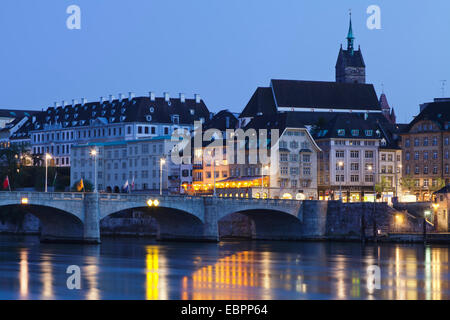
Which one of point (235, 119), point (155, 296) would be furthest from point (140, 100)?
point (155, 296)

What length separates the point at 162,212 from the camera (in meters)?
110

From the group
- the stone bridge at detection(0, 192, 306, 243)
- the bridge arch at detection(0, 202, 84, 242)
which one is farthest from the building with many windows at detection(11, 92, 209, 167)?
the bridge arch at detection(0, 202, 84, 242)

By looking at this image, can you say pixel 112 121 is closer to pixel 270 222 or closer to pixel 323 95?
pixel 323 95

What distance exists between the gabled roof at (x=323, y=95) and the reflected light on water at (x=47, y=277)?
88092 mm

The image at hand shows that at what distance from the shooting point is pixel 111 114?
18412cm

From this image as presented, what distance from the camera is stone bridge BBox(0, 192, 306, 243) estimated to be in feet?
328

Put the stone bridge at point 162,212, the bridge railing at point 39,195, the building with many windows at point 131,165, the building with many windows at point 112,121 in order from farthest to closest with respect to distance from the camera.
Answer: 1. the building with many windows at point 112,121
2. the building with many windows at point 131,165
3. the stone bridge at point 162,212
4. the bridge railing at point 39,195

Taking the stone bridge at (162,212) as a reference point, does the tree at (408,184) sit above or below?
above

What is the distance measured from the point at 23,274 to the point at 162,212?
1520 inches

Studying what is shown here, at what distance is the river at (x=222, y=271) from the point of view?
62.6m

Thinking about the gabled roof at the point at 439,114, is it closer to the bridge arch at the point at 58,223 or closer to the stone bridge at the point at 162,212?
the stone bridge at the point at 162,212

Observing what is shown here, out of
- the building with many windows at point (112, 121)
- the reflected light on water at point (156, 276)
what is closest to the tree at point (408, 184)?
the building with many windows at point (112, 121)
